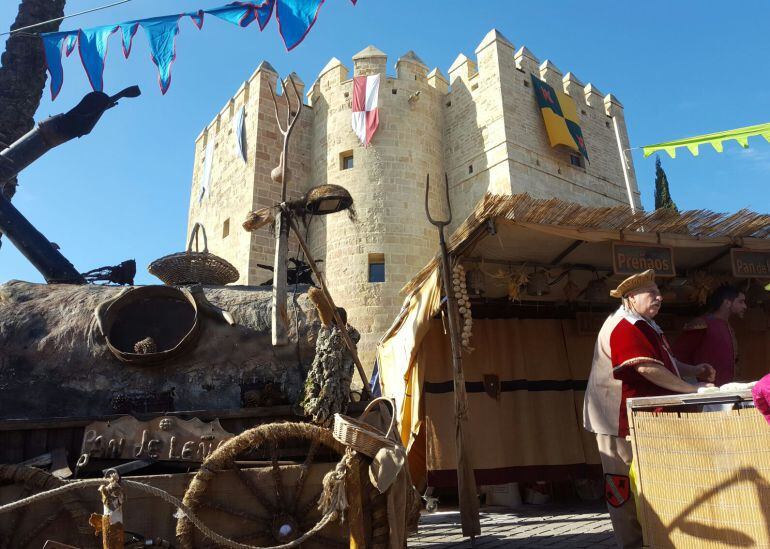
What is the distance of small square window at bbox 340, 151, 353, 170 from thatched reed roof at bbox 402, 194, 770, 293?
12.3 metres

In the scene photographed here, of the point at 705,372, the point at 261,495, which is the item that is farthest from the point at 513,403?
the point at 261,495

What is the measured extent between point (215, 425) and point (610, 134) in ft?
68.5

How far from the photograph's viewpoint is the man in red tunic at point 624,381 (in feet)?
8.87

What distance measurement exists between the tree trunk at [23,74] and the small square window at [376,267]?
31.0ft

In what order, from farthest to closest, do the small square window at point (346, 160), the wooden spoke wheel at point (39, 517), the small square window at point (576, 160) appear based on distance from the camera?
the small square window at point (576, 160) → the small square window at point (346, 160) → the wooden spoke wheel at point (39, 517)

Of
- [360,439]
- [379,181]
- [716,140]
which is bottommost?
[360,439]

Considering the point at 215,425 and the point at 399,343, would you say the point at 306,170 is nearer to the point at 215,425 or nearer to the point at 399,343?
the point at 399,343

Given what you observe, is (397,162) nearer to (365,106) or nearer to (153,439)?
(365,106)

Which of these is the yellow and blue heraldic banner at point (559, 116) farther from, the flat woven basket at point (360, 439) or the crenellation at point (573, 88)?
the flat woven basket at point (360, 439)

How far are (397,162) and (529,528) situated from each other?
13582 millimetres

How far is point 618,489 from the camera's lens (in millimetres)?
2797

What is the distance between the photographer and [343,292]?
15.4m

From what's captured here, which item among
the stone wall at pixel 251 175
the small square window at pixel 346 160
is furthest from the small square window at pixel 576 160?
the stone wall at pixel 251 175

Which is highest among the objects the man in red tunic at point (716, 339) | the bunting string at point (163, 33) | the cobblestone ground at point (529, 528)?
Result: the bunting string at point (163, 33)
